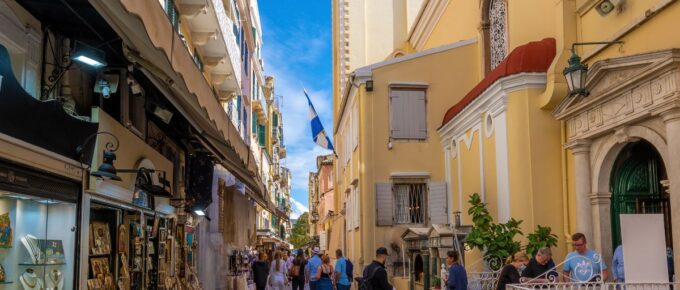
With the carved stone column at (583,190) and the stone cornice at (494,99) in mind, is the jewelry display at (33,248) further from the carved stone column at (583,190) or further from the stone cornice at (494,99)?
the stone cornice at (494,99)

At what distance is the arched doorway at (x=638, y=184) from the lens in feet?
32.2

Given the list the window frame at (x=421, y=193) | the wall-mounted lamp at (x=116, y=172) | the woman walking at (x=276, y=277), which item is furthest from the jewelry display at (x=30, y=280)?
the window frame at (x=421, y=193)

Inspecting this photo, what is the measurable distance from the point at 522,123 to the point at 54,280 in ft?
29.0

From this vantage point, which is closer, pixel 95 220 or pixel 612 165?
pixel 95 220

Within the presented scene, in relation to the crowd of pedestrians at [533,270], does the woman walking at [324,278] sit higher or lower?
lower

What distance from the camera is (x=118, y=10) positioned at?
513 cm

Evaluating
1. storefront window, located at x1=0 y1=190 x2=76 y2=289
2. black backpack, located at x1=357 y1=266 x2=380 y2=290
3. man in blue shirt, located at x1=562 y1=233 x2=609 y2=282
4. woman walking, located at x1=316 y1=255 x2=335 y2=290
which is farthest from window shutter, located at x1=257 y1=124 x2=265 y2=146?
storefront window, located at x1=0 y1=190 x2=76 y2=289

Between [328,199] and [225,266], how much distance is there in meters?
35.6

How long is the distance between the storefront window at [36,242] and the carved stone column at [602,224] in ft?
25.5

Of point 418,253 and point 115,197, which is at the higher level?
point 115,197

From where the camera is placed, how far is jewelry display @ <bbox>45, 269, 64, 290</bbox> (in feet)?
20.7

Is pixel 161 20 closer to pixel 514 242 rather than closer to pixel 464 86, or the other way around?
pixel 514 242

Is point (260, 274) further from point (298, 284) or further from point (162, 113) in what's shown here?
point (162, 113)

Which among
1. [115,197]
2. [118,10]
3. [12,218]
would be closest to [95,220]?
[115,197]
